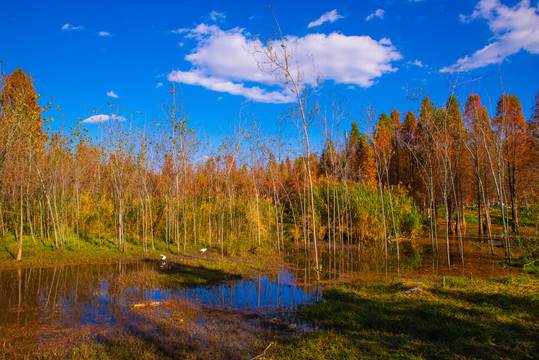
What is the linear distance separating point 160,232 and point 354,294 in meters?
12.4

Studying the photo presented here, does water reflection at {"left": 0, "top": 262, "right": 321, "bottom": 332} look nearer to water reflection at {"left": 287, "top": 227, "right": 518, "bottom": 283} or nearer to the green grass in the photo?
water reflection at {"left": 287, "top": 227, "right": 518, "bottom": 283}

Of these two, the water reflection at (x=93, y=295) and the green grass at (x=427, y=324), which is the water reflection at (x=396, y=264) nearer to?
the water reflection at (x=93, y=295)

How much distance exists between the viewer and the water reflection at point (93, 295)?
6.13 meters

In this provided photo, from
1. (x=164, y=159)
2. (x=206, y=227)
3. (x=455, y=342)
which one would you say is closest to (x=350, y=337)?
(x=455, y=342)

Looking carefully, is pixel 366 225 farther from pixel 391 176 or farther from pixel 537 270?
pixel 391 176

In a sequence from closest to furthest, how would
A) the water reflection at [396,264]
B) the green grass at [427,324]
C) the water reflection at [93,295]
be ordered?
the green grass at [427,324] < the water reflection at [93,295] < the water reflection at [396,264]

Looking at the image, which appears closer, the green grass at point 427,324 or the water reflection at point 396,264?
the green grass at point 427,324

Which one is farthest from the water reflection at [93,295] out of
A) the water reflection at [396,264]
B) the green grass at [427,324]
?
the green grass at [427,324]

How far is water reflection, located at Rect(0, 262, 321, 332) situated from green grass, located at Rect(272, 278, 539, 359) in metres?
1.83

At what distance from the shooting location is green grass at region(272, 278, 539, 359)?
4.16 m

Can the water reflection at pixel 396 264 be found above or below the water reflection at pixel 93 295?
below

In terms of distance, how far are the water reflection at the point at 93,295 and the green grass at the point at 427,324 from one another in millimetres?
1833

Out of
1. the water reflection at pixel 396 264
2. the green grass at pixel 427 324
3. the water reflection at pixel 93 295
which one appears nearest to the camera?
the green grass at pixel 427 324

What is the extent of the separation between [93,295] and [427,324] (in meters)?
7.29
